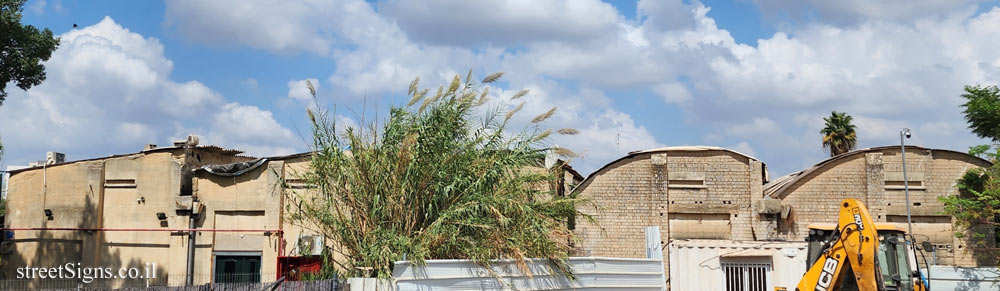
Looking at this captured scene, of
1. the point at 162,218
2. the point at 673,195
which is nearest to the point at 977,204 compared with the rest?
the point at 673,195

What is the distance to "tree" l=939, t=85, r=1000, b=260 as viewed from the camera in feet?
72.9

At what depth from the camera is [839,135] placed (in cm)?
3344

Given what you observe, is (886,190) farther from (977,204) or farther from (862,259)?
(862,259)

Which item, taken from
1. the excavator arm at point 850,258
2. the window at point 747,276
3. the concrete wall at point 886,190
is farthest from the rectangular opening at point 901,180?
the excavator arm at point 850,258

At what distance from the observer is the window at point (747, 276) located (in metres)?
21.5

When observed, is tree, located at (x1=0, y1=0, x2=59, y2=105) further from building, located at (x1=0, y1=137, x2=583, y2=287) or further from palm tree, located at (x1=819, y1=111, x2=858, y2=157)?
palm tree, located at (x1=819, y1=111, x2=858, y2=157)

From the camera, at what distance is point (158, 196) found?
23312 mm

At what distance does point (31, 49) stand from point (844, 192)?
22062mm

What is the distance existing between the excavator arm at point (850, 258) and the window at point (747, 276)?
25.0 feet

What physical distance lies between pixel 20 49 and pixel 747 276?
63.8 ft

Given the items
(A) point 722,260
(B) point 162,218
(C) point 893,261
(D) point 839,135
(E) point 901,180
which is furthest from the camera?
(D) point 839,135

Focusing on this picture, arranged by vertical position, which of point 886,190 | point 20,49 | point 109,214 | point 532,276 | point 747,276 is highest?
point 20,49

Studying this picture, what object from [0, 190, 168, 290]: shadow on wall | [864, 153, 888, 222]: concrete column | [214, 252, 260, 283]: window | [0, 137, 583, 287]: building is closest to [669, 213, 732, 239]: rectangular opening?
[0, 137, 583, 287]: building

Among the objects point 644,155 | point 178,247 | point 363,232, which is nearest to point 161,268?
point 178,247
